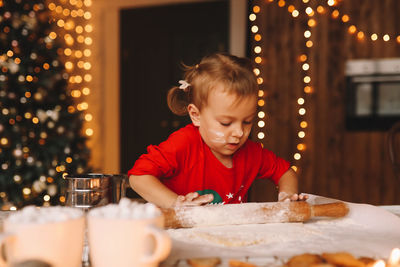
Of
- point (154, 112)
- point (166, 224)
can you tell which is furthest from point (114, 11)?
point (166, 224)

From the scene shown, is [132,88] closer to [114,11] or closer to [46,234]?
[114,11]

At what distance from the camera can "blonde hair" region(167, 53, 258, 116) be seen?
1.20 metres

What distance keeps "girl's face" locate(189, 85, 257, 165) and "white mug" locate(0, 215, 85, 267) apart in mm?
737

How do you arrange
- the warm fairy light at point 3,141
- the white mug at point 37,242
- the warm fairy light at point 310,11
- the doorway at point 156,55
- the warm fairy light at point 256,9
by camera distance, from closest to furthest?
the white mug at point 37,242, the warm fairy light at point 3,141, the warm fairy light at point 310,11, the warm fairy light at point 256,9, the doorway at point 156,55

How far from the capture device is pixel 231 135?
119 centimetres

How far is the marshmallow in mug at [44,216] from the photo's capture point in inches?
19.5

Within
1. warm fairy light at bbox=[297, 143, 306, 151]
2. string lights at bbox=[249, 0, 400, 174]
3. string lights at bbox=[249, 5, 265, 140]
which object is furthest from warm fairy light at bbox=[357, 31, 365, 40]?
warm fairy light at bbox=[297, 143, 306, 151]

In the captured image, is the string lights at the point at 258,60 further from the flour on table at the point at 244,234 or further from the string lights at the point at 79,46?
the flour on table at the point at 244,234

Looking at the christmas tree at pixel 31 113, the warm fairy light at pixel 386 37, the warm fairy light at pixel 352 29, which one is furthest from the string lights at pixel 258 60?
the christmas tree at pixel 31 113

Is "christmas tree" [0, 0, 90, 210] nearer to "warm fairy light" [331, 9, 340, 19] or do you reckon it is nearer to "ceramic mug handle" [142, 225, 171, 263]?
"warm fairy light" [331, 9, 340, 19]

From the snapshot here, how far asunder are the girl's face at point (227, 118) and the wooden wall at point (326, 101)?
2212 millimetres

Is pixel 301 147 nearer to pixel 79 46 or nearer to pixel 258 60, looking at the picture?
pixel 258 60

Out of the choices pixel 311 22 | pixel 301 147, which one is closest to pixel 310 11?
pixel 311 22

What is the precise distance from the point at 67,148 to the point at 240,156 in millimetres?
2278
